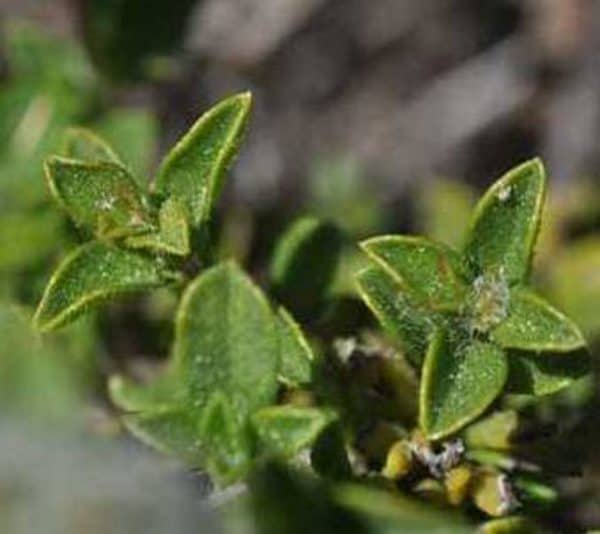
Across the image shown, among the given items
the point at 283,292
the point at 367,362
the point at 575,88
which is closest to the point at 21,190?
the point at 283,292

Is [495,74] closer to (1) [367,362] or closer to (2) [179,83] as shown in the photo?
(2) [179,83]

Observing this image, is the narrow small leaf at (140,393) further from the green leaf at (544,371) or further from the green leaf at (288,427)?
the green leaf at (544,371)

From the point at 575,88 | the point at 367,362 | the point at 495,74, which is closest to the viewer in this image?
the point at 367,362

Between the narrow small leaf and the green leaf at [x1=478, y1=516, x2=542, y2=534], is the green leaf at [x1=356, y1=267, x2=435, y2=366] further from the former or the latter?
the narrow small leaf

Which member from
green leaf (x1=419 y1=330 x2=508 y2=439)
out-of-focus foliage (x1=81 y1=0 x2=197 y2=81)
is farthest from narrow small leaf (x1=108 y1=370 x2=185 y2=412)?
out-of-focus foliage (x1=81 y1=0 x2=197 y2=81)

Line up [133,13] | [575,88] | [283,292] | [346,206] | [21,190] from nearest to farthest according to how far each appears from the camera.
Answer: [283,292] < [21,190] < [133,13] < [346,206] < [575,88]

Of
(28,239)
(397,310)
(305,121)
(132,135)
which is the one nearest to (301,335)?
(397,310)
